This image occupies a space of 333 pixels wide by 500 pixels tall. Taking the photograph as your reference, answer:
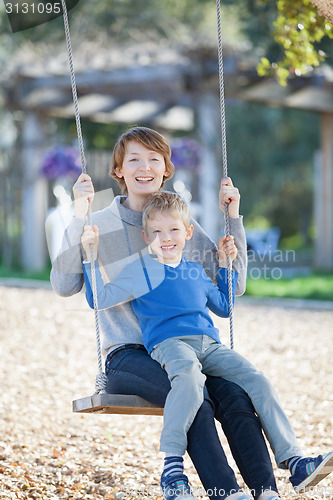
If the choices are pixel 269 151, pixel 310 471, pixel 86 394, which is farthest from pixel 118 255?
pixel 269 151

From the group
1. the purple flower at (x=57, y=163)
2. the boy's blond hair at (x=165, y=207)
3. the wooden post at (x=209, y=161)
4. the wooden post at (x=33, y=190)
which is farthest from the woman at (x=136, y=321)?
the wooden post at (x=33, y=190)

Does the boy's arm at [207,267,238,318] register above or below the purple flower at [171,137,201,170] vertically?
below

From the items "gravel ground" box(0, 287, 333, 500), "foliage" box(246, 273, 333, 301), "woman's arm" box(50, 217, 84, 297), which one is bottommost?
"gravel ground" box(0, 287, 333, 500)

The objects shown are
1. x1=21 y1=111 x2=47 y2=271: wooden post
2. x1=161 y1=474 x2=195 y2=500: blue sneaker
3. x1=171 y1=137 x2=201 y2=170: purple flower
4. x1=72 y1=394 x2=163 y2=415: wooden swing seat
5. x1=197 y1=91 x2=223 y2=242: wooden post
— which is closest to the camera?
x1=161 y1=474 x2=195 y2=500: blue sneaker

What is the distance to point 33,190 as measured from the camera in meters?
11.0

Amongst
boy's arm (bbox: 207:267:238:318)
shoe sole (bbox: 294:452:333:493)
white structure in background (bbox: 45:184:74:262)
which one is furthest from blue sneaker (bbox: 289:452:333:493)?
white structure in background (bbox: 45:184:74:262)

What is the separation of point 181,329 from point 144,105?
33.8 feet

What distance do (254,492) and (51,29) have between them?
1296cm

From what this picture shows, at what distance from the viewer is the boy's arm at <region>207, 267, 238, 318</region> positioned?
256cm

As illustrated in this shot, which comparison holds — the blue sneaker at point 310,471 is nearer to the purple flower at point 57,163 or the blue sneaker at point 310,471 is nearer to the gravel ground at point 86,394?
the gravel ground at point 86,394

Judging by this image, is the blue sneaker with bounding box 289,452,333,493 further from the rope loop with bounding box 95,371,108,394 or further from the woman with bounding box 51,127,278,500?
the rope loop with bounding box 95,371,108,394

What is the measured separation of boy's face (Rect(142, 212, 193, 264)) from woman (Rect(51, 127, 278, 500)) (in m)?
0.13

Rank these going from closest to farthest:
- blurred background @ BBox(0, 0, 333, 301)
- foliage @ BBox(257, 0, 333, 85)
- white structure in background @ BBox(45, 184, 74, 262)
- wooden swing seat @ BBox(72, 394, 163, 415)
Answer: wooden swing seat @ BBox(72, 394, 163, 415) < foliage @ BBox(257, 0, 333, 85) < white structure in background @ BBox(45, 184, 74, 262) < blurred background @ BBox(0, 0, 333, 301)

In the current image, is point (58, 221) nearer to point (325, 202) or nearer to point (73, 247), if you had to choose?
point (325, 202)
